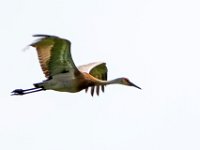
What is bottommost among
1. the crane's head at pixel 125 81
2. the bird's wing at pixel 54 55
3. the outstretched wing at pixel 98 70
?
the outstretched wing at pixel 98 70

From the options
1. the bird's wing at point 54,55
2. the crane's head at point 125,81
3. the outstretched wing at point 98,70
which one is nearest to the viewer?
the bird's wing at point 54,55

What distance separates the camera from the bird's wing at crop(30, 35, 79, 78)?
42.0 m

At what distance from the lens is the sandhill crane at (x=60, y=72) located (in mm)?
42406

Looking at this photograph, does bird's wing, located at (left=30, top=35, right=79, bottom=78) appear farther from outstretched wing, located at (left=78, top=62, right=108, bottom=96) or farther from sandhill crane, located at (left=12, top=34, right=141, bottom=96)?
outstretched wing, located at (left=78, top=62, right=108, bottom=96)

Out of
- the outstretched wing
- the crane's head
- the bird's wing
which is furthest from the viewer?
the outstretched wing

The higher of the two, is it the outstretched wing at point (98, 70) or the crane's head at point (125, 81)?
the crane's head at point (125, 81)

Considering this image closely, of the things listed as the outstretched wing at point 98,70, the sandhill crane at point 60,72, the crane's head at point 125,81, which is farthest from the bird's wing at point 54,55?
the outstretched wing at point 98,70

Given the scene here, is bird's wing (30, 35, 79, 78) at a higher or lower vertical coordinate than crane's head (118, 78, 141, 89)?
higher

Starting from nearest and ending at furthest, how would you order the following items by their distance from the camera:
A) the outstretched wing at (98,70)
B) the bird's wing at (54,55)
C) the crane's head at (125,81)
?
1. the bird's wing at (54,55)
2. the crane's head at (125,81)
3. the outstretched wing at (98,70)

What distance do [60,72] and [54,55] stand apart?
4.13 feet

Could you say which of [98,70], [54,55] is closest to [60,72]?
[54,55]

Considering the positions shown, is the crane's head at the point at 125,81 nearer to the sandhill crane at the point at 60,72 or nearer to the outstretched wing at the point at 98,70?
the sandhill crane at the point at 60,72

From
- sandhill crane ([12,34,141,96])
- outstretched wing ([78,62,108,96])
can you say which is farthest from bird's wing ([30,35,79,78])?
outstretched wing ([78,62,108,96])

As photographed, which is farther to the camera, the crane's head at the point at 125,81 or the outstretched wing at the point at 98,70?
the outstretched wing at the point at 98,70
